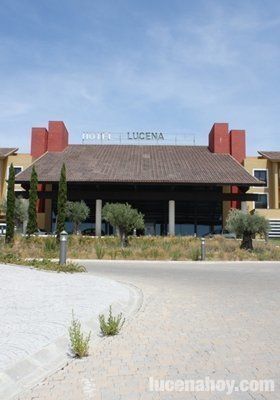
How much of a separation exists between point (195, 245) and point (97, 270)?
1113 centimetres

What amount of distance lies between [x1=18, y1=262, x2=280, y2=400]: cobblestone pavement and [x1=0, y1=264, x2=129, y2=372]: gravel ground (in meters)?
0.76

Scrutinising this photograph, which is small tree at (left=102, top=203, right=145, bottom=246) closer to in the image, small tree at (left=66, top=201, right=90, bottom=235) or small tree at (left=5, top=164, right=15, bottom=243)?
small tree at (left=5, top=164, right=15, bottom=243)

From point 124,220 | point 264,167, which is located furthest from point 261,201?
point 124,220

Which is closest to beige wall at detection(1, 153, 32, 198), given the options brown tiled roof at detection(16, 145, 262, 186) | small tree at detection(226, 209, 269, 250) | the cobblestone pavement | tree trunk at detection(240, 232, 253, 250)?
brown tiled roof at detection(16, 145, 262, 186)

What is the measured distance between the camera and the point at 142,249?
2569cm

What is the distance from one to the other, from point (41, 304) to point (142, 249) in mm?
16667

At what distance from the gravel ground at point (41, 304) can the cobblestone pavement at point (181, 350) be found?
0.76 metres

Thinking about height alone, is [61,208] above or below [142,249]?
above

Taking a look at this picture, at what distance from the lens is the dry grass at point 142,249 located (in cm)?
2417

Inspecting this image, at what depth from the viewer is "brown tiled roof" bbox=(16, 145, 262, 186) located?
43.4 meters

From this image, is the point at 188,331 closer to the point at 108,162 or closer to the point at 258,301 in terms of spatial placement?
the point at 258,301

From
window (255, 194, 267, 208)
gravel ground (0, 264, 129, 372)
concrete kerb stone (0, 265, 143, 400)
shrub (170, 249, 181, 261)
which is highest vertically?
window (255, 194, 267, 208)

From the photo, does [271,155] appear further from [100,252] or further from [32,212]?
[100,252]

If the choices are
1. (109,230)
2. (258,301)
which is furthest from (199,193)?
(258,301)
